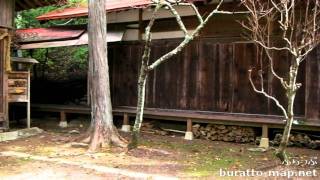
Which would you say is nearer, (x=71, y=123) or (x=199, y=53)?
(x=199, y=53)

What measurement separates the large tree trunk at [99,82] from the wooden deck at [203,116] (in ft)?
8.09

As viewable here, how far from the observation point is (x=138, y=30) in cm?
1373

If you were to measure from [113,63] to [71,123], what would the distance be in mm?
2456

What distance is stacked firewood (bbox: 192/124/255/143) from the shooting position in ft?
37.6

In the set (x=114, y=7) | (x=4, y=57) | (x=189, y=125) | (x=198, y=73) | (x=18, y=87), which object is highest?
(x=114, y=7)

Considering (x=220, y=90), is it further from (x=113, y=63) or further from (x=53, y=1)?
(x=53, y=1)

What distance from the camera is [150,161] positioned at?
902cm

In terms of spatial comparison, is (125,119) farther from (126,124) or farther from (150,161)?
(150,161)

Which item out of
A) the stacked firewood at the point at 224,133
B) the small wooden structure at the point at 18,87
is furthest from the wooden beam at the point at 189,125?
the small wooden structure at the point at 18,87

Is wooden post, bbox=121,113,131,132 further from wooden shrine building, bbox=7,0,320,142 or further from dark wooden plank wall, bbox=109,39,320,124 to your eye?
dark wooden plank wall, bbox=109,39,320,124

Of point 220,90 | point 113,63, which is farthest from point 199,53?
point 113,63

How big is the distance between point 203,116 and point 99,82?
10.0 ft

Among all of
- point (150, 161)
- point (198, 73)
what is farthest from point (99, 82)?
point (198, 73)

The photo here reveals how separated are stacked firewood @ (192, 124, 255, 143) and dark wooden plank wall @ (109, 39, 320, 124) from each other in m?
0.46
